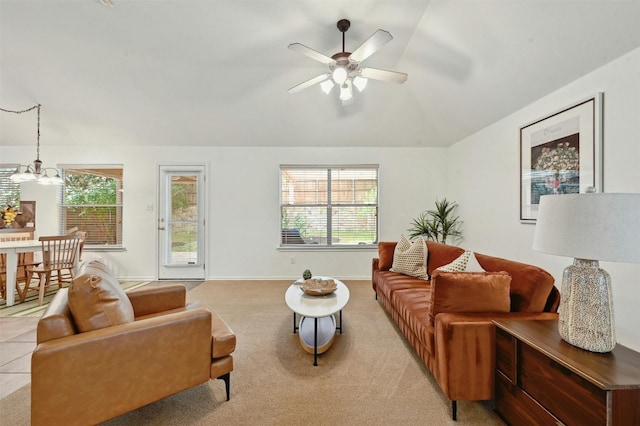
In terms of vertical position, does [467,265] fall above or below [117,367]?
above

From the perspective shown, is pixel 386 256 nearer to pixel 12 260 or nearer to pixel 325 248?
pixel 325 248

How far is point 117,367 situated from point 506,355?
2070mm

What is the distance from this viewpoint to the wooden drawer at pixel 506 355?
1431 millimetres

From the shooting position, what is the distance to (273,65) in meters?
3.23

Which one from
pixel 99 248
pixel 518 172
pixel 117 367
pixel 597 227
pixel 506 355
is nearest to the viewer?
pixel 597 227

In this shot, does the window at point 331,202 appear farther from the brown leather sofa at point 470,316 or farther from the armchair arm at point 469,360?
the armchair arm at point 469,360

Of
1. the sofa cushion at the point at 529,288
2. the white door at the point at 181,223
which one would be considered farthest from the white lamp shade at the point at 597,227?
the white door at the point at 181,223

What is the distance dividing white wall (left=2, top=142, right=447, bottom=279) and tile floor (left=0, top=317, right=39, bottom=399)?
70.1 inches

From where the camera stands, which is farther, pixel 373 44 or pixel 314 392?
pixel 373 44

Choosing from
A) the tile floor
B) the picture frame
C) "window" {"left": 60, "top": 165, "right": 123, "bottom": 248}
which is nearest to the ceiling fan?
the picture frame

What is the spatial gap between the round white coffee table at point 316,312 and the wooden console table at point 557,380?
112 centimetres

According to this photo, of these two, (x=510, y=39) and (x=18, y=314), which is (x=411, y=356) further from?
(x=18, y=314)

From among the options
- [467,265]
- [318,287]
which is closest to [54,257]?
[318,287]

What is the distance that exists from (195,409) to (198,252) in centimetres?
336
